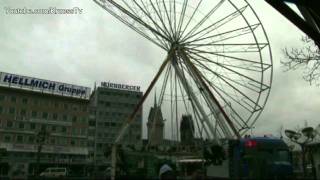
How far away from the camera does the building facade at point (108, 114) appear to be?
110800 millimetres

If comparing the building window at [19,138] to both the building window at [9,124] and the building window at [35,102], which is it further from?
the building window at [35,102]

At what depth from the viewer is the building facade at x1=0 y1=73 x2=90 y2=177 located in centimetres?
8781

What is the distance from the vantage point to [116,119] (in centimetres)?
11888

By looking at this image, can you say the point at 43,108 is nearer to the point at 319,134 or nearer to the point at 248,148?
the point at 319,134

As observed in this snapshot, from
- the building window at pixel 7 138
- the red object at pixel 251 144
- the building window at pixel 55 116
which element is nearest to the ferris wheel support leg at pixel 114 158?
the red object at pixel 251 144

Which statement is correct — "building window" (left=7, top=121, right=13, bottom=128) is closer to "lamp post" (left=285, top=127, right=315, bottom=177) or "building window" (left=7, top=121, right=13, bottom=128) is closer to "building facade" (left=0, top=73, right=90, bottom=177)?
"building facade" (left=0, top=73, right=90, bottom=177)

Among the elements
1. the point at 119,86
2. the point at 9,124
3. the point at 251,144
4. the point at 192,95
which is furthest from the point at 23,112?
the point at 251,144

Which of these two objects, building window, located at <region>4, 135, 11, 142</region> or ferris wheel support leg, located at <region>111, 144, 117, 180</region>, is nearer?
ferris wheel support leg, located at <region>111, 144, 117, 180</region>

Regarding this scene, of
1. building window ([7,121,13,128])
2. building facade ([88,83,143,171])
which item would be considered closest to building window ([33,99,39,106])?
building window ([7,121,13,128])

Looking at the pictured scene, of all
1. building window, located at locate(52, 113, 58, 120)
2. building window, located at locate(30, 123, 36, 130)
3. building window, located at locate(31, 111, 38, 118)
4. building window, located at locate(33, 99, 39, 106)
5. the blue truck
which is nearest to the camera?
the blue truck

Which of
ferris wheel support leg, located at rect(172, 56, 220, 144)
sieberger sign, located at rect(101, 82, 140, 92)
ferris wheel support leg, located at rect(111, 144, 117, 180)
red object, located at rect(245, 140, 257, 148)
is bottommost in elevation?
ferris wheel support leg, located at rect(111, 144, 117, 180)

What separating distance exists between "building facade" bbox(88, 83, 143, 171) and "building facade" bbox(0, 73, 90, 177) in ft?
35.7

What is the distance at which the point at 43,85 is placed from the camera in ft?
315

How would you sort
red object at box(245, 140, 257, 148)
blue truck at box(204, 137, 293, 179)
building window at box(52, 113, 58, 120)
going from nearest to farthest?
blue truck at box(204, 137, 293, 179)
red object at box(245, 140, 257, 148)
building window at box(52, 113, 58, 120)
